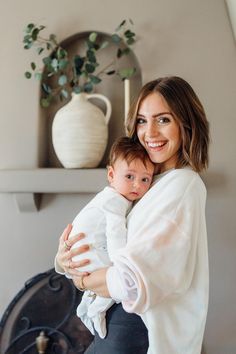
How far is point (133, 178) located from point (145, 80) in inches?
35.1

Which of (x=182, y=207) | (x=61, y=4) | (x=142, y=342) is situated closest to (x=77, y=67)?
(x=61, y=4)

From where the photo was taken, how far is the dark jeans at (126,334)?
2.91 feet

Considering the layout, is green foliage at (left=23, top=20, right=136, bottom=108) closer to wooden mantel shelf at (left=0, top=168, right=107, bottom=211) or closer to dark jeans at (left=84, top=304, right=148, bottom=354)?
wooden mantel shelf at (left=0, top=168, right=107, bottom=211)

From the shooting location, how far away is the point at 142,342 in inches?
35.2

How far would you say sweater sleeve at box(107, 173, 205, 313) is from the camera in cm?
75

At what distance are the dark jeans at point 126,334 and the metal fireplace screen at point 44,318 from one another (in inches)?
33.2

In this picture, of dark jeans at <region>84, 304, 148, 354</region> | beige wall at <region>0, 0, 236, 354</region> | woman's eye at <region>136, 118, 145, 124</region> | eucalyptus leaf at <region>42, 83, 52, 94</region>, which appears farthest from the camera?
eucalyptus leaf at <region>42, 83, 52, 94</region>

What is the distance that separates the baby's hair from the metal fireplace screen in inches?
37.8

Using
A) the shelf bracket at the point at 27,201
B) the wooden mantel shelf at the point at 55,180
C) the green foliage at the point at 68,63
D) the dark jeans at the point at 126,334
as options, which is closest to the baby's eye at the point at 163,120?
the dark jeans at the point at 126,334

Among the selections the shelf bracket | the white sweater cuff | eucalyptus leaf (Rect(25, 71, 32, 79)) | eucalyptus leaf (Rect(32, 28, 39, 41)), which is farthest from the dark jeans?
eucalyptus leaf (Rect(32, 28, 39, 41))

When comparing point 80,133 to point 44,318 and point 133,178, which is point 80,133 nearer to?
point 133,178

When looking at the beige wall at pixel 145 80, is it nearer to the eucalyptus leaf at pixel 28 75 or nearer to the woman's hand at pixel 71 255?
the eucalyptus leaf at pixel 28 75

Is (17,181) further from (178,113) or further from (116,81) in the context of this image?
(178,113)

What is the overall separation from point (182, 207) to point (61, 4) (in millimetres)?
1436
